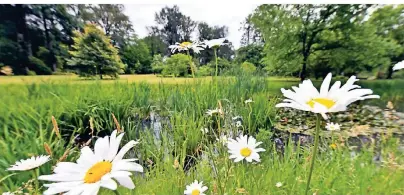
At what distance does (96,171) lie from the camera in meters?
0.49

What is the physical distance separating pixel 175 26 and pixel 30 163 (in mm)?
553

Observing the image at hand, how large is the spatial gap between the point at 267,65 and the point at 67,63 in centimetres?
60

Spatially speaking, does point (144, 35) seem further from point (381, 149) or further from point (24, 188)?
point (381, 149)

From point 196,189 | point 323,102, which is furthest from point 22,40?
point 323,102

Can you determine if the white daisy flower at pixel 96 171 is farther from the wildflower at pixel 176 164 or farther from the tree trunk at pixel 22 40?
the tree trunk at pixel 22 40

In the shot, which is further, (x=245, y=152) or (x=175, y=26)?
(x=175, y=26)

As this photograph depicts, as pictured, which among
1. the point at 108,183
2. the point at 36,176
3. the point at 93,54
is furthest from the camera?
the point at 93,54

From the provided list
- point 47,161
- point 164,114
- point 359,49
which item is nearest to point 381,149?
point 359,49

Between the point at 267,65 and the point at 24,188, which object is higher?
the point at 267,65

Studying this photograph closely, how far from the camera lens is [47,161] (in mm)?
714

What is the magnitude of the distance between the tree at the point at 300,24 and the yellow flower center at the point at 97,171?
1.94 feet

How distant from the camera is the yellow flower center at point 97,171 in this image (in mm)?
476

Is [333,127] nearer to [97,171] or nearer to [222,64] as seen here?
[222,64]

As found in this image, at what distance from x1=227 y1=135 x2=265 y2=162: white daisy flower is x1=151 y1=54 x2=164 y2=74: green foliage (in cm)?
31
